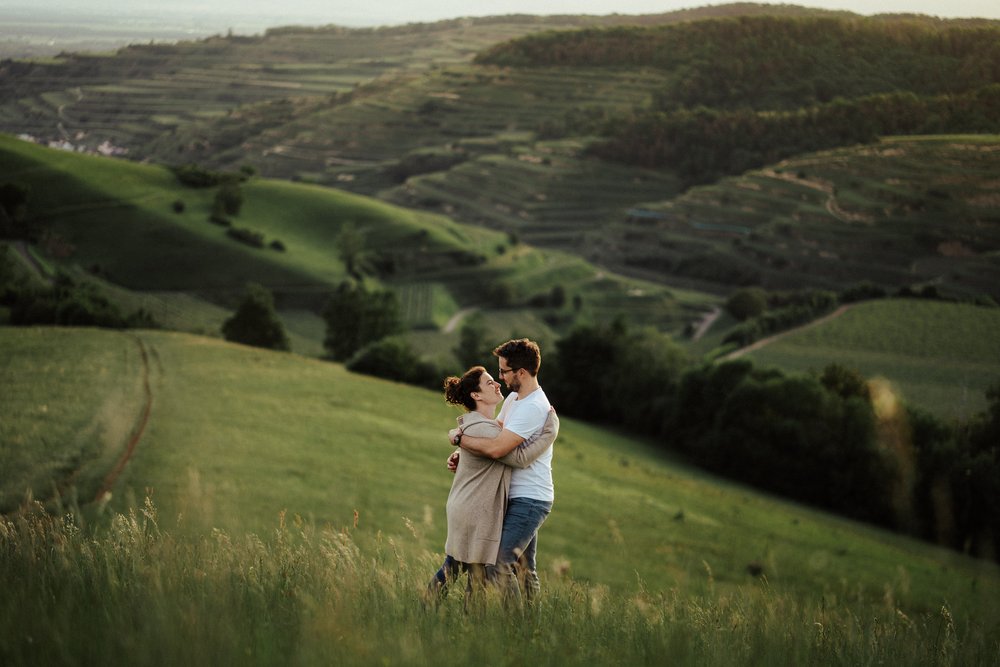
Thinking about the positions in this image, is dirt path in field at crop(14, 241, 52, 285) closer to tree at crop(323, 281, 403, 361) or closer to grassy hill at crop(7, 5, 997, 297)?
grassy hill at crop(7, 5, 997, 297)

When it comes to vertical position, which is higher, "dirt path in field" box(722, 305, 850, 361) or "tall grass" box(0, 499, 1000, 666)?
"tall grass" box(0, 499, 1000, 666)

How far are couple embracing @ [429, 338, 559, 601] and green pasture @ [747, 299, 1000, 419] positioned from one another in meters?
52.6

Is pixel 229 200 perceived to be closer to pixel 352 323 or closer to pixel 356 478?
pixel 352 323

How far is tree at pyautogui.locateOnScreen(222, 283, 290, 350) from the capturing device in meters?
58.3

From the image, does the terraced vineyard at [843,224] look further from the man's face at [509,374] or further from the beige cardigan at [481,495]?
the beige cardigan at [481,495]

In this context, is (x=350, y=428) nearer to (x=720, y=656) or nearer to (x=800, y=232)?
(x=720, y=656)

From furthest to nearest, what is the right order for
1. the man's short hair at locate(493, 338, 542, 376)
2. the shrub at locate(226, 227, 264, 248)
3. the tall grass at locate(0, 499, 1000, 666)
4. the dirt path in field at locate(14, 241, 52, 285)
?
the shrub at locate(226, 227, 264, 248), the dirt path in field at locate(14, 241, 52, 285), the man's short hair at locate(493, 338, 542, 376), the tall grass at locate(0, 499, 1000, 666)

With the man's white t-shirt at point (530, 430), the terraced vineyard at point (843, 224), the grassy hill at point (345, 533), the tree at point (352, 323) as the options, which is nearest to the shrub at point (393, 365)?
the grassy hill at point (345, 533)

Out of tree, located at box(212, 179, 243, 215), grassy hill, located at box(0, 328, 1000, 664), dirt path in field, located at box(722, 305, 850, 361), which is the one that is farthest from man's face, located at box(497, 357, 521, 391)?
tree, located at box(212, 179, 243, 215)

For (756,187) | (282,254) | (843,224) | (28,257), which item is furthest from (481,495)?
(756,187)

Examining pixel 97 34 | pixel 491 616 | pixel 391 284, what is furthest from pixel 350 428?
pixel 391 284

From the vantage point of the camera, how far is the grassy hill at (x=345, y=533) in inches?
188

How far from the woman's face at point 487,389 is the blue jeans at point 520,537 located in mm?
730

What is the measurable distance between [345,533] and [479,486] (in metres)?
1.15
